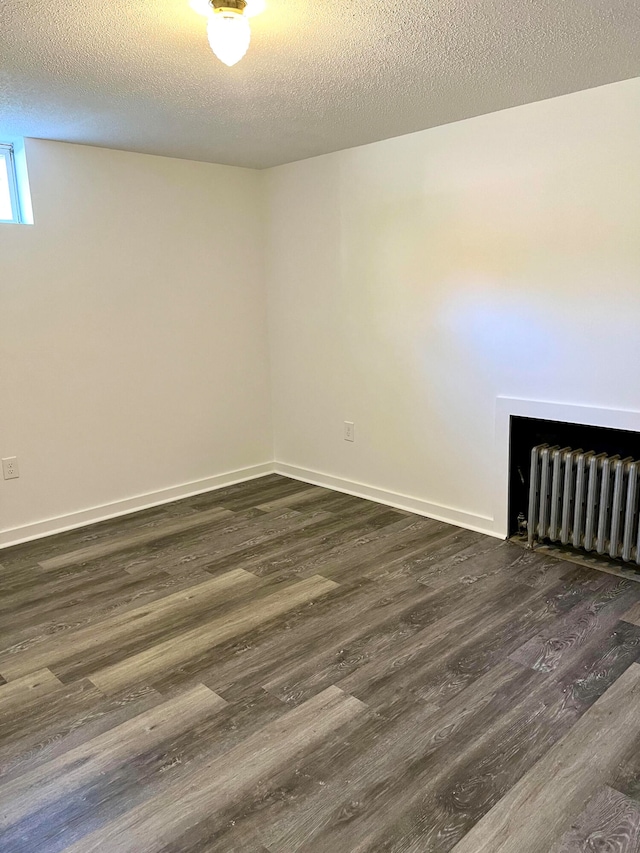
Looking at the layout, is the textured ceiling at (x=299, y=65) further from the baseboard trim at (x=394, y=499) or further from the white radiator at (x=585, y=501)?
the baseboard trim at (x=394, y=499)

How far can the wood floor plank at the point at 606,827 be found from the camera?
1.47 metres

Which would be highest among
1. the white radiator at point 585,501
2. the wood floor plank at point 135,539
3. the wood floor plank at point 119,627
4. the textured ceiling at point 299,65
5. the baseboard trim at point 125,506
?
the textured ceiling at point 299,65

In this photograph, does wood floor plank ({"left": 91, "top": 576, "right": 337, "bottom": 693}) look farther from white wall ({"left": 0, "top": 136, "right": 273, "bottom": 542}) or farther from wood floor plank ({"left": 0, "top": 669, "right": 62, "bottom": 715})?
white wall ({"left": 0, "top": 136, "right": 273, "bottom": 542})

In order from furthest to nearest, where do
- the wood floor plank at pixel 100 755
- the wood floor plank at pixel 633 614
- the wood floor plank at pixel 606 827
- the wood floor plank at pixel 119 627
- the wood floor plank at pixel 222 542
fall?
the wood floor plank at pixel 222 542 → the wood floor plank at pixel 633 614 → the wood floor plank at pixel 119 627 → the wood floor plank at pixel 100 755 → the wood floor plank at pixel 606 827

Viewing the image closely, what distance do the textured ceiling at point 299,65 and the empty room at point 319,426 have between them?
17 millimetres

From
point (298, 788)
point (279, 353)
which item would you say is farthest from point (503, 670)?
point (279, 353)

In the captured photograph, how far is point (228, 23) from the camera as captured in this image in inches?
68.9

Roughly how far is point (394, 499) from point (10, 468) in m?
2.18

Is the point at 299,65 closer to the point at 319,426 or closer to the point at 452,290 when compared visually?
the point at 452,290

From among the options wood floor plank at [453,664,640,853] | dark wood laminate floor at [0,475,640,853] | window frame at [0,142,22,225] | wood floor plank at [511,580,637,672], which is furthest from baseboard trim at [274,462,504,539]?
window frame at [0,142,22,225]

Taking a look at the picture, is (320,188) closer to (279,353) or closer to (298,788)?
(279,353)

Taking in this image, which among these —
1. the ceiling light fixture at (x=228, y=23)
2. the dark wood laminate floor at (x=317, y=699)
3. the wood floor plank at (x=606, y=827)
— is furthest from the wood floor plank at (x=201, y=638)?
the ceiling light fixture at (x=228, y=23)

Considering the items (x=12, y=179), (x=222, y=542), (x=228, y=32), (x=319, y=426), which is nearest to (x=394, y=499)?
(x=319, y=426)

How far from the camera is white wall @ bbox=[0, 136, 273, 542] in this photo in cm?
332
